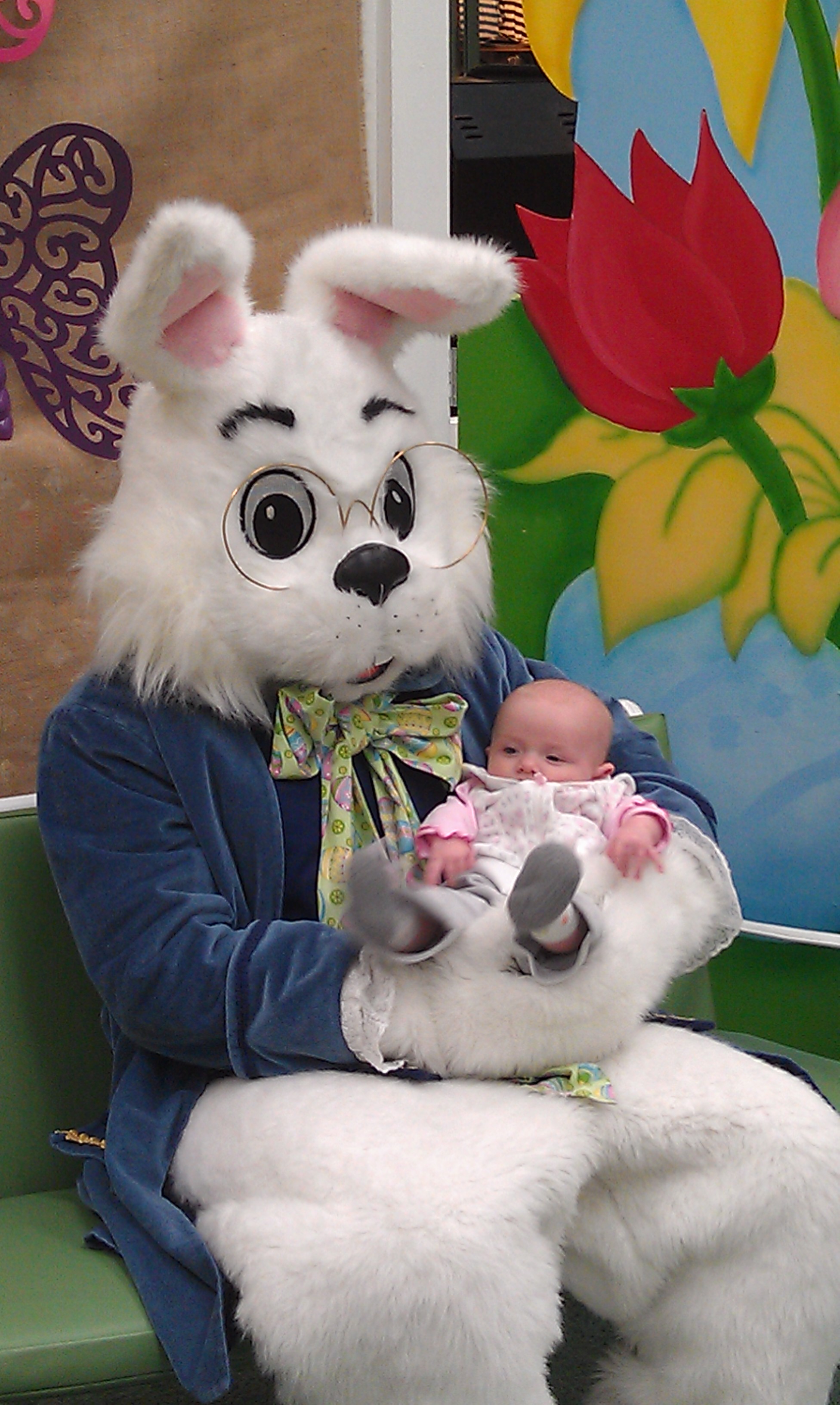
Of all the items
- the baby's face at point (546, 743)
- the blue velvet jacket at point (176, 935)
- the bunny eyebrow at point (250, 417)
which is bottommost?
the blue velvet jacket at point (176, 935)

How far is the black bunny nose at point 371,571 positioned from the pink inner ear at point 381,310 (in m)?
0.24

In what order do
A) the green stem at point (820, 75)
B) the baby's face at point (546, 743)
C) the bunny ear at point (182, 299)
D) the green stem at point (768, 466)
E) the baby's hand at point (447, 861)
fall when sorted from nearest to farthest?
the bunny ear at point (182, 299) → the baby's hand at point (447, 861) → the baby's face at point (546, 743) → the green stem at point (820, 75) → the green stem at point (768, 466)

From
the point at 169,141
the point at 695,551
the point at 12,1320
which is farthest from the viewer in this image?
the point at 695,551

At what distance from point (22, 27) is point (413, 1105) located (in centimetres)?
128

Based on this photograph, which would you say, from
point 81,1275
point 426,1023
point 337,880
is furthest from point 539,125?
point 81,1275

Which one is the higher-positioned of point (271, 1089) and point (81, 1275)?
point (271, 1089)

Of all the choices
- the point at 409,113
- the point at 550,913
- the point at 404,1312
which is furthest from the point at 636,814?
the point at 409,113

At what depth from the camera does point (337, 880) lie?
150 centimetres

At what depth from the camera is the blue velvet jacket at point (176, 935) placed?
1.37 m

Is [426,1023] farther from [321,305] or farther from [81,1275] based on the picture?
[321,305]

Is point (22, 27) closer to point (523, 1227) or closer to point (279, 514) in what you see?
point (279, 514)

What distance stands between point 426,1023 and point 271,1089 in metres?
0.15

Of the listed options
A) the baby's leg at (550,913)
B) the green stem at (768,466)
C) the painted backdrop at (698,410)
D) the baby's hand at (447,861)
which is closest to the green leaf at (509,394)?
the painted backdrop at (698,410)

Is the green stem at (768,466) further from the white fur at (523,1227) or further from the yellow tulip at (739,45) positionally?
the white fur at (523,1227)
